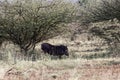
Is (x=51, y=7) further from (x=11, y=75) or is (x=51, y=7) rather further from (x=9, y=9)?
(x=11, y=75)

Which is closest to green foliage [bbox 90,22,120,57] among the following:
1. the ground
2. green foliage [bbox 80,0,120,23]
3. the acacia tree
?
the acacia tree

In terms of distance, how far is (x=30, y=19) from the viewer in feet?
65.0

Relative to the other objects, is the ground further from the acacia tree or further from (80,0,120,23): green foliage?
(80,0,120,23): green foliage

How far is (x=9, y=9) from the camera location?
63.4ft

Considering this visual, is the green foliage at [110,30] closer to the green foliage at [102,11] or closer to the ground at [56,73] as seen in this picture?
the green foliage at [102,11]

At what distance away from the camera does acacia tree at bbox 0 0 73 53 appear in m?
19.4

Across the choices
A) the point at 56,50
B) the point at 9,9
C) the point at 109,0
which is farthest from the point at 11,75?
the point at 109,0

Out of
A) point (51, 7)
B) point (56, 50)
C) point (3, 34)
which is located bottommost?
point (56, 50)

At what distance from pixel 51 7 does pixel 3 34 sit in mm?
3376

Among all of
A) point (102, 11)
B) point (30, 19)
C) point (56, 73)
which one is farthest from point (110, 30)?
point (56, 73)

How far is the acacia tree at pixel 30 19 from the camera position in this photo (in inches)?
763

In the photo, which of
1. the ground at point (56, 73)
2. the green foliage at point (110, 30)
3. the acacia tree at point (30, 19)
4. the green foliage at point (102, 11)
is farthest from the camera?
the green foliage at point (102, 11)

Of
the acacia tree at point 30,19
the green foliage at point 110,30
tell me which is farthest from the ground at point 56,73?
the acacia tree at point 30,19

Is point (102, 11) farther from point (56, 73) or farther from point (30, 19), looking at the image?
point (56, 73)
